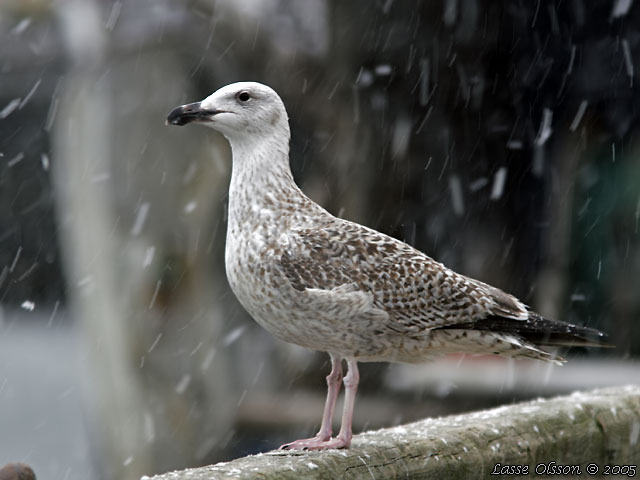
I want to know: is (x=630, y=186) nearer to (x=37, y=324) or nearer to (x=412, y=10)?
(x=412, y=10)

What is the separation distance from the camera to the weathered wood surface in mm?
2564

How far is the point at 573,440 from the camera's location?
326 cm

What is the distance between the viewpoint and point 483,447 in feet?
9.89

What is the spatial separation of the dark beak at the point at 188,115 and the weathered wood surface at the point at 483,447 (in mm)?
980

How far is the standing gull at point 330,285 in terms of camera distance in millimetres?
2791

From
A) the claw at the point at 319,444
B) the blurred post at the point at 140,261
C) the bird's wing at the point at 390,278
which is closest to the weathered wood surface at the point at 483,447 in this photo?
the claw at the point at 319,444

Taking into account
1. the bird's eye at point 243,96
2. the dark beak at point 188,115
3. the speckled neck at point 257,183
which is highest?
the bird's eye at point 243,96

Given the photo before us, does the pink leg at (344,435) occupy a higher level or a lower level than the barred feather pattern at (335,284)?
lower

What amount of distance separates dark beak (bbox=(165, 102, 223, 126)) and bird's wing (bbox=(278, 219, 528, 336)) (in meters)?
0.47

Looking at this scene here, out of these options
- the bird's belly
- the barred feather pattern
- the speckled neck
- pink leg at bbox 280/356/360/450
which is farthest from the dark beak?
pink leg at bbox 280/356/360/450

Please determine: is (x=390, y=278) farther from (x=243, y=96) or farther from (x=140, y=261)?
(x=140, y=261)

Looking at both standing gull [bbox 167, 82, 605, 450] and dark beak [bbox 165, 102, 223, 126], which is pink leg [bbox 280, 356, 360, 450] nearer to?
standing gull [bbox 167, 82, 605, 450]

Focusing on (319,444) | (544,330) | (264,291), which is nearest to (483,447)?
(544,330)

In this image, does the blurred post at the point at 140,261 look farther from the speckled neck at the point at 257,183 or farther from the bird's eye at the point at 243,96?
the bird's eye at the point at 243,96
